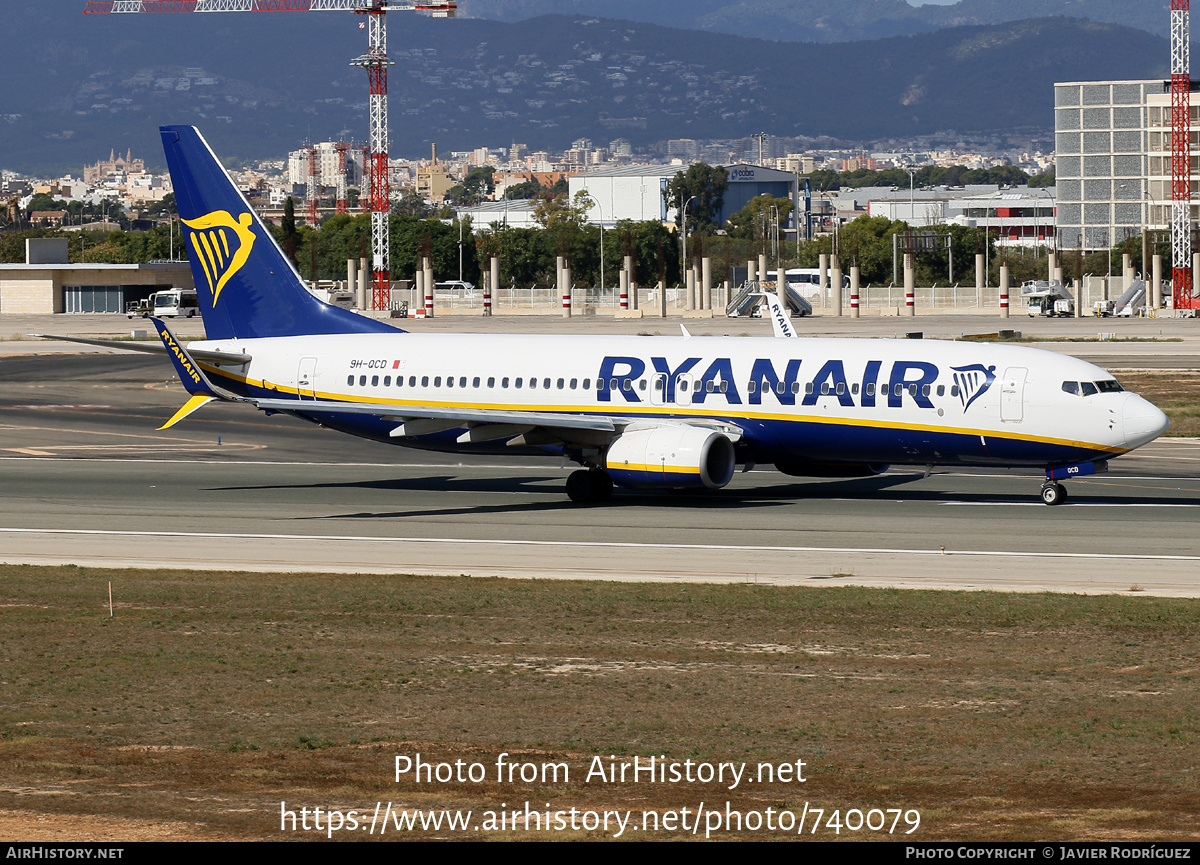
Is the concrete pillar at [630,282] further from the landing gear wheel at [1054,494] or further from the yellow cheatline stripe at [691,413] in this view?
the landing gear wheel at [1054,494]

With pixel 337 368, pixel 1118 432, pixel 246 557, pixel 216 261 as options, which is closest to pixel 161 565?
pixel 246 557

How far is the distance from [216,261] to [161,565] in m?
15.6

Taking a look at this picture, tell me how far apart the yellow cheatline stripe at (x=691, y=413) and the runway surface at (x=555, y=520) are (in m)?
1.84

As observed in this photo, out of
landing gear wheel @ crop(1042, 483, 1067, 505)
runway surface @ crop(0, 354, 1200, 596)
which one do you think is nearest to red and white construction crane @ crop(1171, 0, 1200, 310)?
runway surface @ crop(0, 354, 1200, 596)

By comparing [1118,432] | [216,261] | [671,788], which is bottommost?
[671,788]

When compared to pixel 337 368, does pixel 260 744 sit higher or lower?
lower

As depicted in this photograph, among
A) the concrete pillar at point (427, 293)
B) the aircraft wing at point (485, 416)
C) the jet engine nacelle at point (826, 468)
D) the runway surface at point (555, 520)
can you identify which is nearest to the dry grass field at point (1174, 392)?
the runway surface at point (555, 520)

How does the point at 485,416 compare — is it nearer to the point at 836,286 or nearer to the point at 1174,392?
the point at 1174,392

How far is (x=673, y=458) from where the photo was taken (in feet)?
123

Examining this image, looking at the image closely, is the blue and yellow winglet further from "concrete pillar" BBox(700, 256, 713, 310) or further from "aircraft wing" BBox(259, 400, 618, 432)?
"concrete pillar" BBox(700, 256, 713, 310)

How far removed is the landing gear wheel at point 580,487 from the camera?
132 feet

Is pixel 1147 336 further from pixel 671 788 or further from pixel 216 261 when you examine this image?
pixel 671 788

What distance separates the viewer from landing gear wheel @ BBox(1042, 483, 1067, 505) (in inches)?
1522
